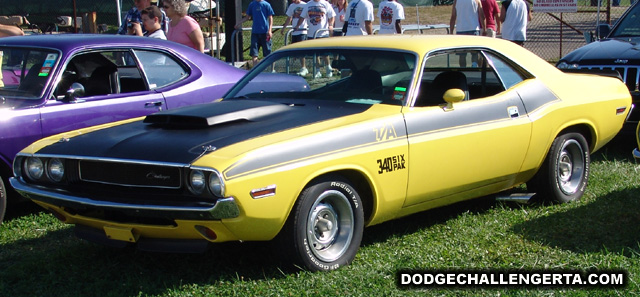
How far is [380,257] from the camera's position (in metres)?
4.89

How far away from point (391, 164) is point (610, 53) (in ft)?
15.4

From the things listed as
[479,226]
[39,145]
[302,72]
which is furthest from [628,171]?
[39,145]

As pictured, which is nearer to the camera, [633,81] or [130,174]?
[130,174]

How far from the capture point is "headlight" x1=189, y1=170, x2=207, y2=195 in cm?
409

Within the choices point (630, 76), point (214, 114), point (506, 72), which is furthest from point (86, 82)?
point (630, 76)

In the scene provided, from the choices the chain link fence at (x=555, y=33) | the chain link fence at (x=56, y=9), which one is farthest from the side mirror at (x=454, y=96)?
the chain link fence at (x=56, y=9)

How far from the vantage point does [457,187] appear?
532 cm

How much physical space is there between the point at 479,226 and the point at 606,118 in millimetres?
1706

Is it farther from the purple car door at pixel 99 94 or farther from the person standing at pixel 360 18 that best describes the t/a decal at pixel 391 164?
the person standing at pixel 360 18

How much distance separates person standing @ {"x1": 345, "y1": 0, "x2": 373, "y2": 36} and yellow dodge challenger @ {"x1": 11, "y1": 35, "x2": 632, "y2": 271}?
7264 mm

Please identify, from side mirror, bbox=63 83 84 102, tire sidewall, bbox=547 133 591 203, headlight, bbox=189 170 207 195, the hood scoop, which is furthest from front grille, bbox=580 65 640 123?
headlight, bbox=189 170 207 195

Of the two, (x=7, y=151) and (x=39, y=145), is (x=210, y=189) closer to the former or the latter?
(x=39, y=145)

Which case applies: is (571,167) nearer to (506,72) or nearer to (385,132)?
(506,72)

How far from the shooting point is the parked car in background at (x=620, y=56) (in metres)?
8.09
